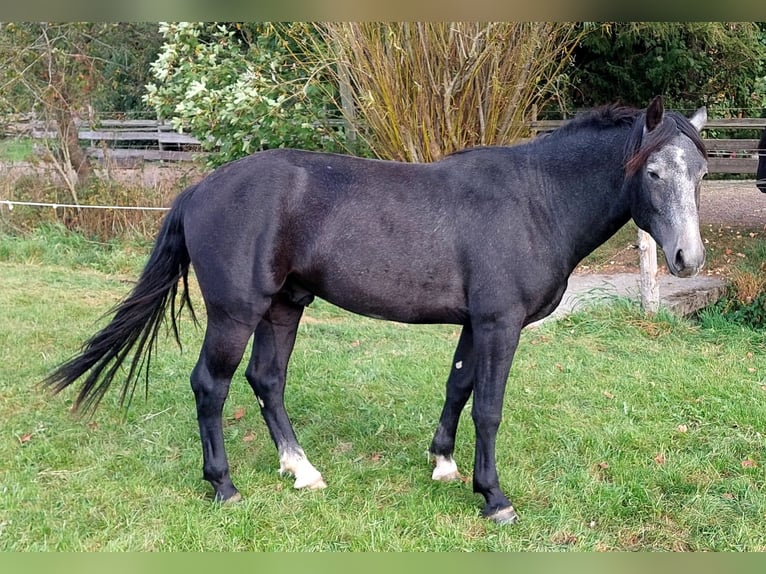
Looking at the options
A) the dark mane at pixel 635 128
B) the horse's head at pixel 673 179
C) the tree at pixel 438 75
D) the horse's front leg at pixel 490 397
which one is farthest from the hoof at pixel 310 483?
the tree at pixel 438 75

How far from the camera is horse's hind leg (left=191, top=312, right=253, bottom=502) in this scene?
3396 millimetres

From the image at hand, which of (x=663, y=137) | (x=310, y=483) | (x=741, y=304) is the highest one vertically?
(x=663, y=137)

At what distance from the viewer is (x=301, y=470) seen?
3676 millimetres

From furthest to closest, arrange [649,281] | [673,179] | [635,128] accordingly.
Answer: [649,281] → [635,128] → [673,179]

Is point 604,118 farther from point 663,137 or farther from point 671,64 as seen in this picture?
point 671,64

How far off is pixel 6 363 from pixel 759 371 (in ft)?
19.2

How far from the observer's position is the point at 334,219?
10.9ft

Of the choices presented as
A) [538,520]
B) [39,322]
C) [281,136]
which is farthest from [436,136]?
[538,520]

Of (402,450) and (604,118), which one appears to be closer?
(604,118)

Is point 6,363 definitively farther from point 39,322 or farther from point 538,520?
point 538,520

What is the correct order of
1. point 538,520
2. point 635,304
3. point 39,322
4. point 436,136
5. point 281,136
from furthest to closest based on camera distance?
point 281,136 → point 436,136 → point 635,304 → point 39,322 → point 538,520

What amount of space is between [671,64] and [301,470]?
10.4 metres

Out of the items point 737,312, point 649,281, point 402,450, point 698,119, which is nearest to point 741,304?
point 737,312

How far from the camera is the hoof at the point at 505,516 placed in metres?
3.33
